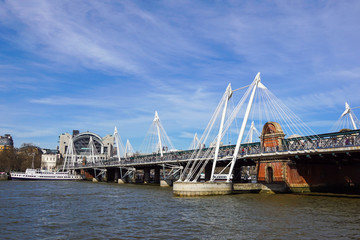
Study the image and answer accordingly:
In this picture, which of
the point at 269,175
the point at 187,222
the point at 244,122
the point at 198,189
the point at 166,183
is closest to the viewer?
the point at 187,222

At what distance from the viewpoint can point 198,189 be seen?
49.6 meters

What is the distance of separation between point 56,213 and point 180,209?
43.1 ft

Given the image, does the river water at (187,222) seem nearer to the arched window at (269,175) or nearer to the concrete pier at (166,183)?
the arched window at (269,175)

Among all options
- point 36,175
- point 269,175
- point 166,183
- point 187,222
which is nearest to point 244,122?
point 269,175

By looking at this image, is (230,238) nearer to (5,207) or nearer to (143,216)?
(143,216)

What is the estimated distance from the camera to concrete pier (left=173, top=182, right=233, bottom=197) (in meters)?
49.6

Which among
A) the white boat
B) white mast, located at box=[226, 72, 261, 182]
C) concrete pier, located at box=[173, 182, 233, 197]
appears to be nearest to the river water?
concrete pier, located at box=[173, 182, 233, 197]

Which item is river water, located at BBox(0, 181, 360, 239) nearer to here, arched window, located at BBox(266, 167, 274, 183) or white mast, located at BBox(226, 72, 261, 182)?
white mast, located at BBox(226, 72, 261, 182)

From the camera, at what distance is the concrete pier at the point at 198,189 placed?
49.6 meters

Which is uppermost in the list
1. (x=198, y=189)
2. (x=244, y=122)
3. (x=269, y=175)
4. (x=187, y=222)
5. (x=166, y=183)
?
(x=244, y=122)

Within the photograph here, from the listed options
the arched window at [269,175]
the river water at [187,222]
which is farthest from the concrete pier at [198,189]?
the arched window at [269,175]

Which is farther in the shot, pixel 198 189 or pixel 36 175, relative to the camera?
pixel 36 175

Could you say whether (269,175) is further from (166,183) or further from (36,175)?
(36,175)

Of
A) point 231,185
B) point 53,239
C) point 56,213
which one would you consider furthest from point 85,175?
point 53,239
